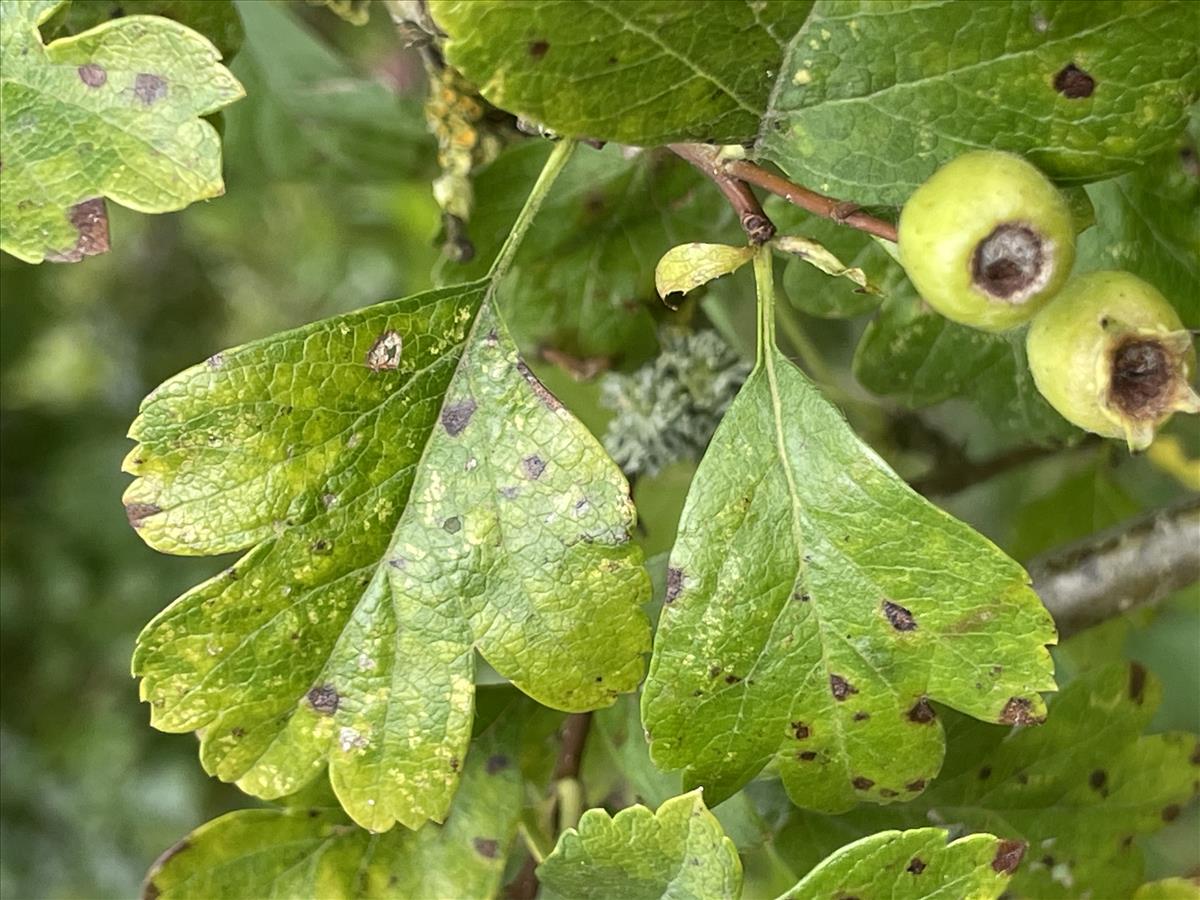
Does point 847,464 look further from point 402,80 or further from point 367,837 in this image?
point 402,80

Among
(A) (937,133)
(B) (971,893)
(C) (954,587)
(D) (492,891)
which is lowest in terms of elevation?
(D) (492,891)

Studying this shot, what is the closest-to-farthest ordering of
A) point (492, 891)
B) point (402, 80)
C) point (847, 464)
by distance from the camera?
point (847, 464)
point (492, 891)
point (402, 80)

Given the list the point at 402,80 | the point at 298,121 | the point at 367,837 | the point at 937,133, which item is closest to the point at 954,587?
the point at 937,133

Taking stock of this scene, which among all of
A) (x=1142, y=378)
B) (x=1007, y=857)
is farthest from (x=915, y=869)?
(x=1142, y=378)

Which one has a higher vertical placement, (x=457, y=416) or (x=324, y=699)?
(x=457, y=416)

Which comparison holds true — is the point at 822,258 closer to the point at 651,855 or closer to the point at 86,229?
the point at 651,855

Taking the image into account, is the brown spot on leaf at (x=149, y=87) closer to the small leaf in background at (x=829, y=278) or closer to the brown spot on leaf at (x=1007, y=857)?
the small leaf in background at (x=829, y=278)
